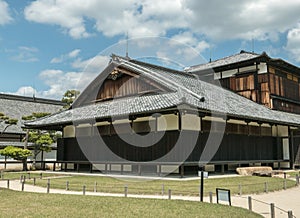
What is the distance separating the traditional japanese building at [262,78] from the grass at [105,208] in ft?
70.8

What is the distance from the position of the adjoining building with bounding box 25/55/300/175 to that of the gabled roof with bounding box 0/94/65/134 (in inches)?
379

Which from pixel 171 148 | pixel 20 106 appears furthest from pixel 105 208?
pixel 20 106

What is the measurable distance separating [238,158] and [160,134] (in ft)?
21.9

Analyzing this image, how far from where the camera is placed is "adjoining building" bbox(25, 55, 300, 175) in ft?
68.9

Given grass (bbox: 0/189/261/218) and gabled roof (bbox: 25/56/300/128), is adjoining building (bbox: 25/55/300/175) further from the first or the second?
grass (bbox: 0/189/261/218)

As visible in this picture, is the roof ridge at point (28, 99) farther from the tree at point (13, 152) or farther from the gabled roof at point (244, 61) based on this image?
the gabled roof at point (244, 61)

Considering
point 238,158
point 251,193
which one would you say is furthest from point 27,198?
point 238,158

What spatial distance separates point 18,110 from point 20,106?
1.19 metres

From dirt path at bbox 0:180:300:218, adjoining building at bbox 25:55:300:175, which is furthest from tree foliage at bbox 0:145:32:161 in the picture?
dirt path at bbox 0:180:300:218

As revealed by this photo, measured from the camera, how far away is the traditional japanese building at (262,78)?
100 feet

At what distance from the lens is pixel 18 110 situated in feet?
140

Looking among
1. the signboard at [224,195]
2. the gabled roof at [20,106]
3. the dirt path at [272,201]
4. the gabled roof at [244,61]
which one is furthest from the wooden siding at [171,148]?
the gabled roof at [20,106]

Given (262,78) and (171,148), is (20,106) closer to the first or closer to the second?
(171,148)

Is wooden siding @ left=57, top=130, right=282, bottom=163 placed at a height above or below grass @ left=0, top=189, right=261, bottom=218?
above
